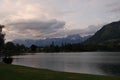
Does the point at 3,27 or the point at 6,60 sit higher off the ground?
the point at 3,27

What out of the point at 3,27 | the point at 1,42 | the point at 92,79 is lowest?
the point at 92,79

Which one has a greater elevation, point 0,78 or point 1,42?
point 1,42

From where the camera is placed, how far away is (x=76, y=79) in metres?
29.3

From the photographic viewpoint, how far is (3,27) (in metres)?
96.1

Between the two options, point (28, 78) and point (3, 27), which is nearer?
point (28, 78)

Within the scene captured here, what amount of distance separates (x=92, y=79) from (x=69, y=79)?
3010mm

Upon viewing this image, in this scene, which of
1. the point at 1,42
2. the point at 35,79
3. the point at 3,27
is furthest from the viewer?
the point at 3,27

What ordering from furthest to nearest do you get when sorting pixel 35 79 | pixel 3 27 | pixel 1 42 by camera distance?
1. pixel 3 27
2. pixel 1 42
3. pixel 35 79

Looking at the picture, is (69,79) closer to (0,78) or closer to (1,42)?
(0,78)

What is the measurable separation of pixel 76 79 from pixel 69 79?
90 centimetres

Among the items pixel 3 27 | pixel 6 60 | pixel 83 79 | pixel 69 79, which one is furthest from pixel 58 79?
pixel 3 27

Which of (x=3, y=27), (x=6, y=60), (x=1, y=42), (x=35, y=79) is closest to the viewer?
(x=35, y=79)

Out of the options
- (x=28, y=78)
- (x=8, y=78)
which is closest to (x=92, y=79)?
(x=28, y=78)

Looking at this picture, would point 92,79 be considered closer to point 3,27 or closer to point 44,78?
point 44,78
